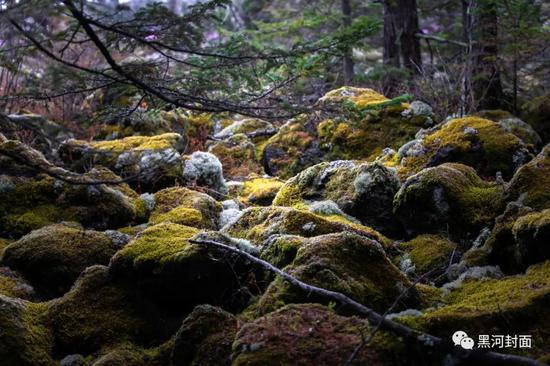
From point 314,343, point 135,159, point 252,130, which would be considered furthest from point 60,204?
point 252,130

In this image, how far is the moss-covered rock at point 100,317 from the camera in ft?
13.0

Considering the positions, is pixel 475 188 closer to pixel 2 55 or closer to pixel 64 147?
pixel 2 55

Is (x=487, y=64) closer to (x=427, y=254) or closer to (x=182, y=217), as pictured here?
(x=427, y=254)

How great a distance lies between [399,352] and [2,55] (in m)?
3.69

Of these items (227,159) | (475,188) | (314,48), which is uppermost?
(314,48)

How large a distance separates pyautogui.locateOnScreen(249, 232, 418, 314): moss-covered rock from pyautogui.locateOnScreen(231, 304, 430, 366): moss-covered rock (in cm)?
36

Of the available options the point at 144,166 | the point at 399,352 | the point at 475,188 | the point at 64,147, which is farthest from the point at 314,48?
the point at 64,147

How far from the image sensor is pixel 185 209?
6.36 meters

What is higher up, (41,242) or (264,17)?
(264,17)

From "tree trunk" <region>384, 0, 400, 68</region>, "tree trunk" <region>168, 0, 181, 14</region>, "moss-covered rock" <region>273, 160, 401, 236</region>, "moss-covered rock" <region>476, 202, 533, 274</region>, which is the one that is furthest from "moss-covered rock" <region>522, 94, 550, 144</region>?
"tree trunk" <region>168, 0, 181, 14</region>

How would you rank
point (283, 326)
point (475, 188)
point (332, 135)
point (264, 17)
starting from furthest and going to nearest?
point (264, 17) → point (332, 135) → point (475, 188) → point (283, 326)

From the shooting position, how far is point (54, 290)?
4.80 m

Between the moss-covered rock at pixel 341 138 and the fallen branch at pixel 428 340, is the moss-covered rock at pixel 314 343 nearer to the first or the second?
the fallen branch at pixel 428 340

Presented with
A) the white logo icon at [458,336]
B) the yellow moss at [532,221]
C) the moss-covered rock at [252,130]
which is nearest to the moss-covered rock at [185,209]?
the yellow moss at [532,221]
